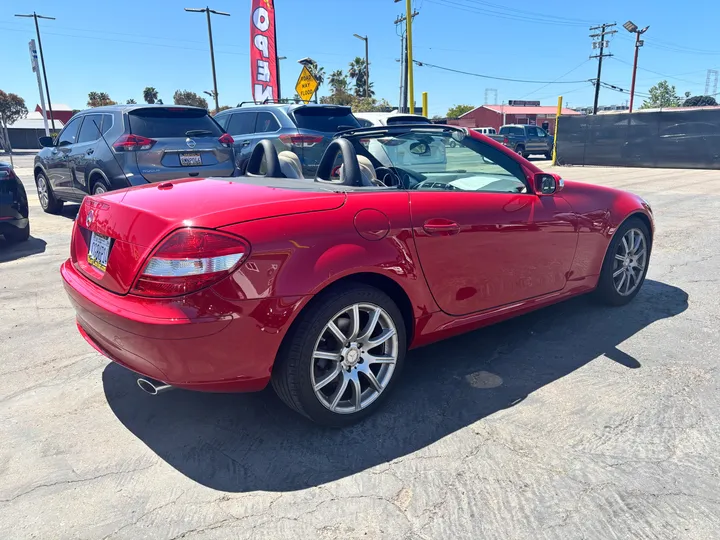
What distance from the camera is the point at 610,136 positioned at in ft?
68.0

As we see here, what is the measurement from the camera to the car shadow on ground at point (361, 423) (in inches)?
95.2

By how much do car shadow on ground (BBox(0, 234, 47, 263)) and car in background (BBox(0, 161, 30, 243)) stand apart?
7.4 inches

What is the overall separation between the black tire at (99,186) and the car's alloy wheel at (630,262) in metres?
6.32

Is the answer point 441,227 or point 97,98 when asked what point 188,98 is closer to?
point 97,98

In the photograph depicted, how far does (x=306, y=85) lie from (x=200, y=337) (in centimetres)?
1630

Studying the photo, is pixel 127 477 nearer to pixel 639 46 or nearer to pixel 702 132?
pixel 702 132

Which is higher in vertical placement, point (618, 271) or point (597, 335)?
point (618, 271)

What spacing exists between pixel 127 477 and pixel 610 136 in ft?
72.6

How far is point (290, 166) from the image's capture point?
370cm

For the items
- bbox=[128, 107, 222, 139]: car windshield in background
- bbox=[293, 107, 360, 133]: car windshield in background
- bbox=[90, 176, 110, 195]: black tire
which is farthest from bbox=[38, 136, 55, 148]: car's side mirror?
bbox=[293, 107, 360, 133]: car windshield in background

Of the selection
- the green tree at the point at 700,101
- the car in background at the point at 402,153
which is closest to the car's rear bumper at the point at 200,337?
the car in background at the point at 402,153

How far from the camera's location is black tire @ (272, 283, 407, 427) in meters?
2.42

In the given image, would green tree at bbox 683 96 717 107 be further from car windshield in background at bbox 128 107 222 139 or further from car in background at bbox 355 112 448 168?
car in background at bbox 355 112 448 168

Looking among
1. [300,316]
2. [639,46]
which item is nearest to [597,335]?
[300,316]
